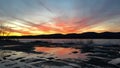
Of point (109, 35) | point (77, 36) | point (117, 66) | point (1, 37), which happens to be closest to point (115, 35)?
point (109, 35)

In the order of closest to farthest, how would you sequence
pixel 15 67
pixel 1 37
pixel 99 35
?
pixel 15 67 < pixel 1 37 < pixel 99 35

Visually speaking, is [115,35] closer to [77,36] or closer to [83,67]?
[77,36]

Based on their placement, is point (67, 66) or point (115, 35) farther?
point (115, 35)

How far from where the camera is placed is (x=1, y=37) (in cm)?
11962

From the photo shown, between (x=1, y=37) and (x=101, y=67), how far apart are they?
11049 centimetres

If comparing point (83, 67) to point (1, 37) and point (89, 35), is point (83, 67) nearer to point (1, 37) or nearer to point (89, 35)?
point (1, 37)

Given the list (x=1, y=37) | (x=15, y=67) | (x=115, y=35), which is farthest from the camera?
(x=115, y=35)

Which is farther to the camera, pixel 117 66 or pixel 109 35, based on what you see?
pixel 109 35

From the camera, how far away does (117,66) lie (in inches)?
660

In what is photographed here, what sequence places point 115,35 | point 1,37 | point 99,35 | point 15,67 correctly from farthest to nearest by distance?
point 99,35 < point 115,35 < point 1,37 < point 15,67

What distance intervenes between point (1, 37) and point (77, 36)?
5464 cm

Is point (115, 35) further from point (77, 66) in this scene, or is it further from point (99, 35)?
point (77, 66)

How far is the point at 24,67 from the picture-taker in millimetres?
16297

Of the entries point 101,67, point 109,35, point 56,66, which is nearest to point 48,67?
point 56,66
